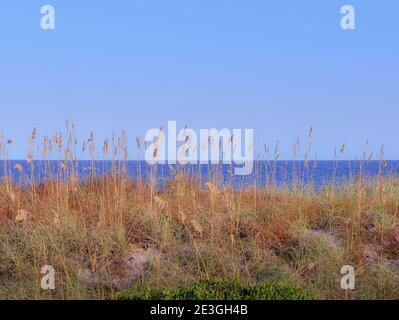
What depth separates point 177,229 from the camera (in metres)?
7.97

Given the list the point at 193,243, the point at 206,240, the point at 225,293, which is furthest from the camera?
the point at 193,243

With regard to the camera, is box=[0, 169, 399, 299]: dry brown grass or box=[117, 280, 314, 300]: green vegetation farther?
box=[0, 169, 399, 299]: dry brown grass

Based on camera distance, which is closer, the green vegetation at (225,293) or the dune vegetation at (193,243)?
the green vegetation at (225,293)

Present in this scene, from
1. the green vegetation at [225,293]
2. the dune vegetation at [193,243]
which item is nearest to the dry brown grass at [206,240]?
the dune vegetation at [193,243]

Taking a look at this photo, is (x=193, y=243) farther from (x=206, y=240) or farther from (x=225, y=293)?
(x=225, y=293)

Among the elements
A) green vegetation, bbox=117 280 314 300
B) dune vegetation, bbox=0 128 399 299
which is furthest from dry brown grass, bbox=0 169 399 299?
green vegetation, bbox=117 280 314 300

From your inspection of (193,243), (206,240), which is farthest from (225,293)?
(193,243)

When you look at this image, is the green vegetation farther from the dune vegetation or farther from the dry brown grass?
the dry brown grass

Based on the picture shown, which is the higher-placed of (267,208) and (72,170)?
(72,170)

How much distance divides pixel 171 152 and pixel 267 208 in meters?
1.67

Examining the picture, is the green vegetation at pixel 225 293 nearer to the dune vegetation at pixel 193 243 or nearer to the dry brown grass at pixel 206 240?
the dune vegetation at pixel 193 243
